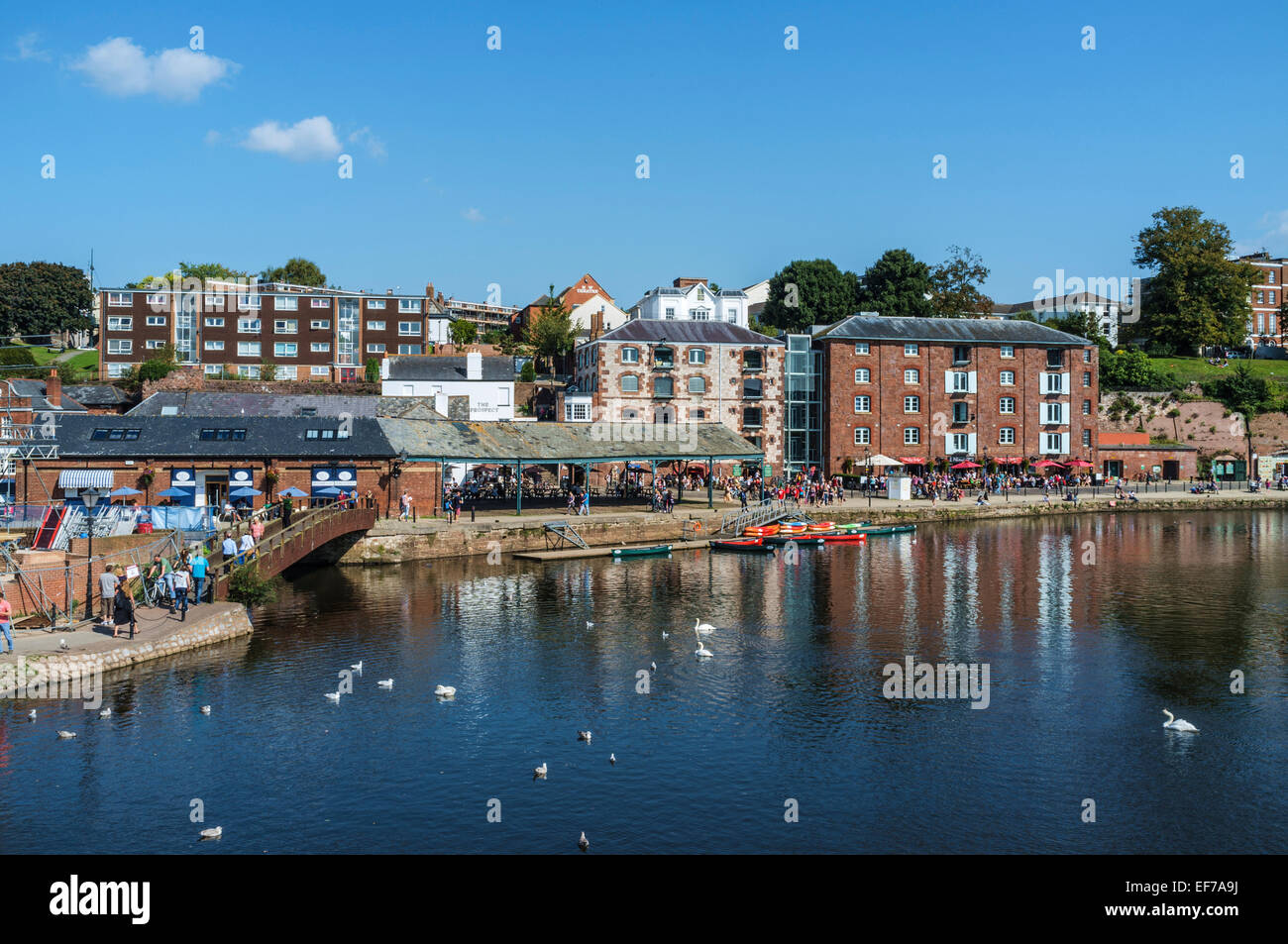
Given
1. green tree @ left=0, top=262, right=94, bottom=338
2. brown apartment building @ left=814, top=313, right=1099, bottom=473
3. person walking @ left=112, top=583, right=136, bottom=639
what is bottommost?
person walking @ left=112, top=583, right=136, bottom=639

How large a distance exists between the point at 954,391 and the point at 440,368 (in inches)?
1769

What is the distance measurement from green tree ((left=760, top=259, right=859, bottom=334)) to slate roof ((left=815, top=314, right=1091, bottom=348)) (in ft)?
64.0

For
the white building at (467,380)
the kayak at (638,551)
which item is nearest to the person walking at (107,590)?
the kayak at (638,551)

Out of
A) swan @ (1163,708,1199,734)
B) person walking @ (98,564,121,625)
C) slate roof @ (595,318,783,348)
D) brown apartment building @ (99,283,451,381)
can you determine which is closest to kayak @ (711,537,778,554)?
slate roof @ (595,318,783,348)

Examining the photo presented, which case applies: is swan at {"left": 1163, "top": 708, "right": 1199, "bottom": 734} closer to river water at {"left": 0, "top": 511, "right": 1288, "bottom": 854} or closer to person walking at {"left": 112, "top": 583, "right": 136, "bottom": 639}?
river water at {"left": 0, "top": 511, "right": 1288, "bottom": 854}

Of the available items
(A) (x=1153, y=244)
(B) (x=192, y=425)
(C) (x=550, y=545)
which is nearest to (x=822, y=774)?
(C) (x=550, y=545)

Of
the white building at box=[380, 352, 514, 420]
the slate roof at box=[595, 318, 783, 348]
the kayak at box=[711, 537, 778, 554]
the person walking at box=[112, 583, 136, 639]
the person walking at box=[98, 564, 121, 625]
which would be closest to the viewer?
the person walking at box=[112, 583, 136, 639]

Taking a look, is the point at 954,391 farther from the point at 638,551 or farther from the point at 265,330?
the point at 265,330

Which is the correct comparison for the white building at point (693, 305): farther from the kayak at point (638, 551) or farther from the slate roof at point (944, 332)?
the kayak at point (638, 551)

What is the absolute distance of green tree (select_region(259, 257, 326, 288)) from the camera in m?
132

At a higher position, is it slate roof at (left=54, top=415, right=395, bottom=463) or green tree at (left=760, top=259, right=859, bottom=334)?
green tree at (left=760, top=259, right=859, bottom=334)

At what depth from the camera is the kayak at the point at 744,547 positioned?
186 ft

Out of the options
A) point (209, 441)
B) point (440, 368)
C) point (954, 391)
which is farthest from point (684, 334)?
point (209, 441)
